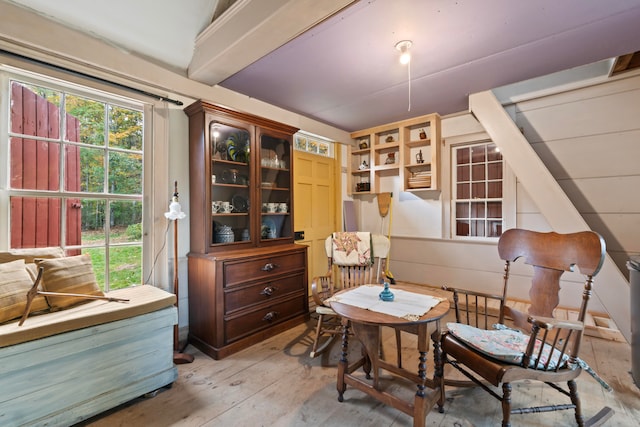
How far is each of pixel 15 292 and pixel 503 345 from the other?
8.97 ft

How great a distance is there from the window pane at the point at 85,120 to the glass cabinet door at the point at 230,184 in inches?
32.6

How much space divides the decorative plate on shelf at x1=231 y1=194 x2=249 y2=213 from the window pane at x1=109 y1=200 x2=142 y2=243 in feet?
2.61

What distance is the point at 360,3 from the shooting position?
1.70 meters

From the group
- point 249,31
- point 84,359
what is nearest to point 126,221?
point 84,359

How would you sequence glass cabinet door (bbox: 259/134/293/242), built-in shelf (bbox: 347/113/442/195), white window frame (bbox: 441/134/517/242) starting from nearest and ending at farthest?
glass cabinet door (bbox: 259/134/293/242) → white window frame (bbox: 441/134/517/242) → built-in shelf (bbox: 347/113/442/195)

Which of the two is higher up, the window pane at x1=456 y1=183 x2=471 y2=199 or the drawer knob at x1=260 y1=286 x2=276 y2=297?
the window pane at x1=456 y1=183 x2=471 y2=199

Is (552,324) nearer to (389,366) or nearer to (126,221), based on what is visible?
(389,366)

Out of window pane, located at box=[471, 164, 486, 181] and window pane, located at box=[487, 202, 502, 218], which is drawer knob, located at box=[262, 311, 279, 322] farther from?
window pane, located at box=[471, 164, 486, 181]

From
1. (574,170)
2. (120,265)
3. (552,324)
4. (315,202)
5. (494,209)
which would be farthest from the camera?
(315,202)

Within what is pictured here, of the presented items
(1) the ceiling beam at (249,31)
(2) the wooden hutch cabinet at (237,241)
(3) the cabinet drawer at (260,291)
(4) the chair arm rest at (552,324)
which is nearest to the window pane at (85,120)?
(2) the wooden hutch cabinet at (237,241)

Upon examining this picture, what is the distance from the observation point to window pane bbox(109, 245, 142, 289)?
224cm

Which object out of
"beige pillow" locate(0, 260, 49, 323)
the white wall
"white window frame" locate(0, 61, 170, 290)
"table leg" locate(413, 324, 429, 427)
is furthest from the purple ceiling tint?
"beige pillow" locate(0, 260, 49, 323)

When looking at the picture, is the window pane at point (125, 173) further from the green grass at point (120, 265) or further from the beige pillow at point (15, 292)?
the beige pillow at point (15, 292)

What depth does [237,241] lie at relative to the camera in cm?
266
